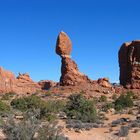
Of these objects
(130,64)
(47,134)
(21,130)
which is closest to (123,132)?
(47,134)

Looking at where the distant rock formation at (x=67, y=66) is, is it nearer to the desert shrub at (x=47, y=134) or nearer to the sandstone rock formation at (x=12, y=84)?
the sandstone rock formation at (x=12, y=84)

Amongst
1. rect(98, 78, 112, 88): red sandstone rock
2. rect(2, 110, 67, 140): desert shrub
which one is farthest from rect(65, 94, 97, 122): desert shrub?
rect(98, 78, 112, 88): red sandstone rock

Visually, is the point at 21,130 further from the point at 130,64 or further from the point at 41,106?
the point at 130,64

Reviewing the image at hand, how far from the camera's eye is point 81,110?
25953mm

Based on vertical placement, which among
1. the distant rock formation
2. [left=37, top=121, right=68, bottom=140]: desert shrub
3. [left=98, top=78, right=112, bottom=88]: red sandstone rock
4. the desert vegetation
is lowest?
[left=37, top=121, right=68, bottom=140]: desert shrub

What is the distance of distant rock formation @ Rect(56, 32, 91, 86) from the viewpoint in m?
51.0

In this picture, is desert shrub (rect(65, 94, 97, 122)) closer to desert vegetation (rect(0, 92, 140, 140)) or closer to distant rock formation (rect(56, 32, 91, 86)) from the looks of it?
desert vegetation (rect(0, 92, 140, 140))

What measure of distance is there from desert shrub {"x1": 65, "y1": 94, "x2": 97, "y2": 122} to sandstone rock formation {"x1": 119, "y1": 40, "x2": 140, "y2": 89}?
2356cm

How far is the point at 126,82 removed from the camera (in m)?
51.8

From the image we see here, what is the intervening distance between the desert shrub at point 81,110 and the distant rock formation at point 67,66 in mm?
22639

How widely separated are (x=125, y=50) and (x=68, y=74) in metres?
8.45

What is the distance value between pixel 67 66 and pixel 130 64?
816 centimetres

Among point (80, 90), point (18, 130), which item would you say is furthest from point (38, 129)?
point (80, 90)

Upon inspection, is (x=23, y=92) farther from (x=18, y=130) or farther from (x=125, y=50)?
(x=18, y=130)
